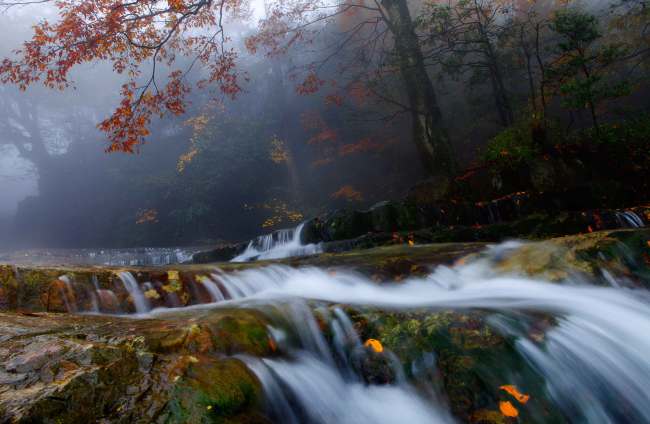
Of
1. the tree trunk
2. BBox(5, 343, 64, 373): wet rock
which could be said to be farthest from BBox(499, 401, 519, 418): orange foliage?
the tree trunk

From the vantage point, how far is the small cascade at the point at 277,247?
8.05 meters

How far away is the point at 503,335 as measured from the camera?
2234mm

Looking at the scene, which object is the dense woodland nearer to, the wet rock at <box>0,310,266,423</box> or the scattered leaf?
the scattered leaf

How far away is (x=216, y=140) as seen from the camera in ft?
58.5

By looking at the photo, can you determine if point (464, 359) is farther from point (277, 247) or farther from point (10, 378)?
point (277, 247)

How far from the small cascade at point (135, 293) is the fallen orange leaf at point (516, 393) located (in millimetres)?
2945

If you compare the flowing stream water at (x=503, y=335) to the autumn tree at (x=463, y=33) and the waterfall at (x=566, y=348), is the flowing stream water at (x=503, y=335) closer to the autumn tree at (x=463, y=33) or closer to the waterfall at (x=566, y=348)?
the waterfall at (x=566, y=348)

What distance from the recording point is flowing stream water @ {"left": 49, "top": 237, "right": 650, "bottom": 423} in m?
1.88

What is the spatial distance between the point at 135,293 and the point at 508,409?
10.4ft

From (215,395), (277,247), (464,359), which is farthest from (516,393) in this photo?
(277,247)

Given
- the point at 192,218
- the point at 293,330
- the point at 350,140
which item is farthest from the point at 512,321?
the point at 192,218

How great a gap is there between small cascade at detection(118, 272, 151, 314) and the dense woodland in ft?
14.6

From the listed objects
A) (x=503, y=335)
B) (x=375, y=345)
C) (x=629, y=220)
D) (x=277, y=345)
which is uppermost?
(x=277, y=345)

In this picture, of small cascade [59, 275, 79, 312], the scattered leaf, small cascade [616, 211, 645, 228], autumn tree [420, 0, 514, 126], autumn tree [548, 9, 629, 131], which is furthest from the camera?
autumn tree [420, 0, 514, 126]
